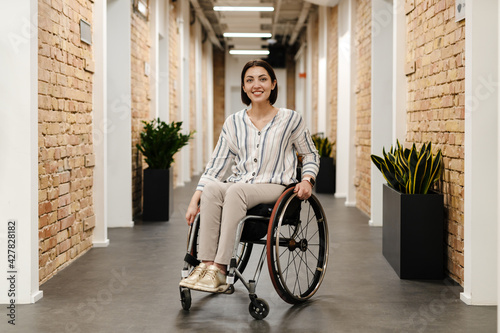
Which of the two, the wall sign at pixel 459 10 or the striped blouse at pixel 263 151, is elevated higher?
the wall sign at pixel 459 10

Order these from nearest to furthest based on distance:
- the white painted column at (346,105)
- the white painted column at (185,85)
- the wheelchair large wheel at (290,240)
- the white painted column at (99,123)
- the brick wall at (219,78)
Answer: the wheelchair large wheel at (290,240) → the white painted column at (99,123) → the white painted column at (346,105) → the white painted column at (185,85) → the brick wall at (219,78)

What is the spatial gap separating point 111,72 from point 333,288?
3.30 meters

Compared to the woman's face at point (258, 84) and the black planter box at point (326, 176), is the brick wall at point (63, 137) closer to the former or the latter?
the woman's face at point (258, 84)

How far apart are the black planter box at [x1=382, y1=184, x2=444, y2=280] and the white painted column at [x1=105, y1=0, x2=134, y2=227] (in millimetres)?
2946

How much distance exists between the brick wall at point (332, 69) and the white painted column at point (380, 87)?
3.07 metres

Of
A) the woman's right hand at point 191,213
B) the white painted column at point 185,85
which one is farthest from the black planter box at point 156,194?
the white painted column at point 185,85

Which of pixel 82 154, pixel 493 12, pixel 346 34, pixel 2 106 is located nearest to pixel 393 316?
pixel 493 12

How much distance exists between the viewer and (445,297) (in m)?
3.36

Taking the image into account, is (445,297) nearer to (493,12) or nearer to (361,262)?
(361,262)

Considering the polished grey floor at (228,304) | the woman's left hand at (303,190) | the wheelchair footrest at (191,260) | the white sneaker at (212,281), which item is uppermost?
the woman's left hand at (303,190)

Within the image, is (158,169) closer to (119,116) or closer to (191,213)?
(119,116)

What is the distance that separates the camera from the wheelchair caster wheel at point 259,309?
9.44ft

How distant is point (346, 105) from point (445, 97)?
454cm

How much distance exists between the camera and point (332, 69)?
9.73 metres
